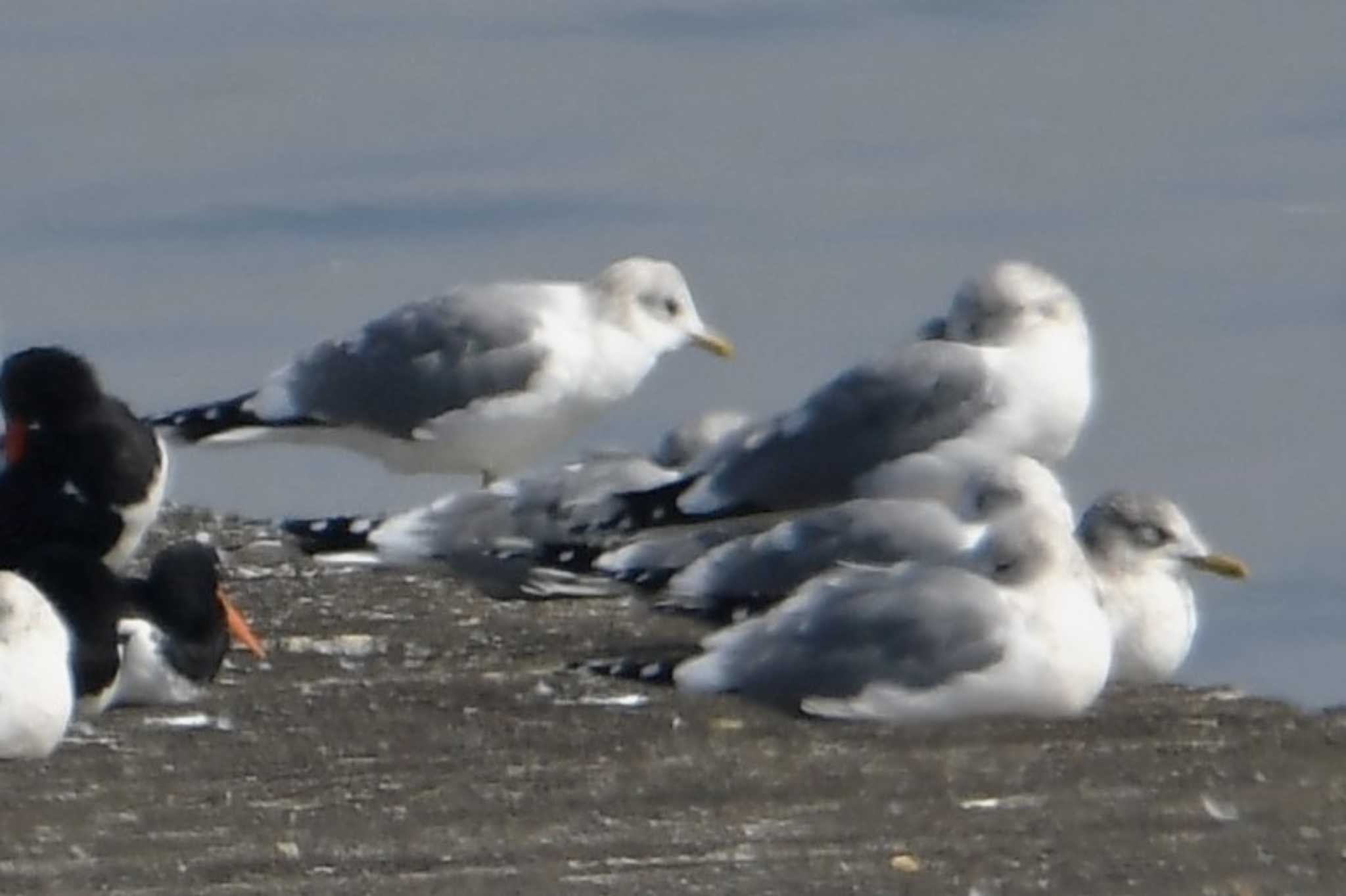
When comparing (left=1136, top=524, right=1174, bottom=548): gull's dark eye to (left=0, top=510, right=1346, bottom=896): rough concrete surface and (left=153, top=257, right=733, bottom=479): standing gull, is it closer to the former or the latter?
(left=0, top=510, right=1346, bottom=896): rough concrete surface

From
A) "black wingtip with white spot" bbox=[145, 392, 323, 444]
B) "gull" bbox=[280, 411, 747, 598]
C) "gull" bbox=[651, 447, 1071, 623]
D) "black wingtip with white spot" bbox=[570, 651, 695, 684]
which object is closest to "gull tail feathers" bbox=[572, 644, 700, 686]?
"black wingtip with white spot" bbox=[570, 651, 695, 684]

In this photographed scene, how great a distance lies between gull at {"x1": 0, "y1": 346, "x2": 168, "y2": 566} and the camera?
867 centimetres

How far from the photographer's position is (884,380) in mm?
9641

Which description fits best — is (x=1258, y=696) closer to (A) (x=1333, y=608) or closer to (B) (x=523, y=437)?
(B) (x=523, y=437)

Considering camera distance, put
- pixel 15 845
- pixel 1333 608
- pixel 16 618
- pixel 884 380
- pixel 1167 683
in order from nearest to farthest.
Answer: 1. pixel 15 845
2. pixel 16 618
3. pixel 1167 683
4. pixel 884 380
5. pixel 1333 608

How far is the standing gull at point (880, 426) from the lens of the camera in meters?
9.54

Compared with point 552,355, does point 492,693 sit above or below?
below

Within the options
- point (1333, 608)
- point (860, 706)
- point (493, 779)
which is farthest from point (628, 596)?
point (1333, 608)

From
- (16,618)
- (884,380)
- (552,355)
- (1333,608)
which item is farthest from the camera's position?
(1333,608)

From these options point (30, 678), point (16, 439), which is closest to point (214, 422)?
point (16, 439)

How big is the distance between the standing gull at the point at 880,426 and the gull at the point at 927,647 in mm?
1389

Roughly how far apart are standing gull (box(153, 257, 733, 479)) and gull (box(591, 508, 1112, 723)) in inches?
121

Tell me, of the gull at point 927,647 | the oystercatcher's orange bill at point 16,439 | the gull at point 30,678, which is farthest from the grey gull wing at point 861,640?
the oystercatcher's orange bill at point 16,439

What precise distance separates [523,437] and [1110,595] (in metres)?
2.78
